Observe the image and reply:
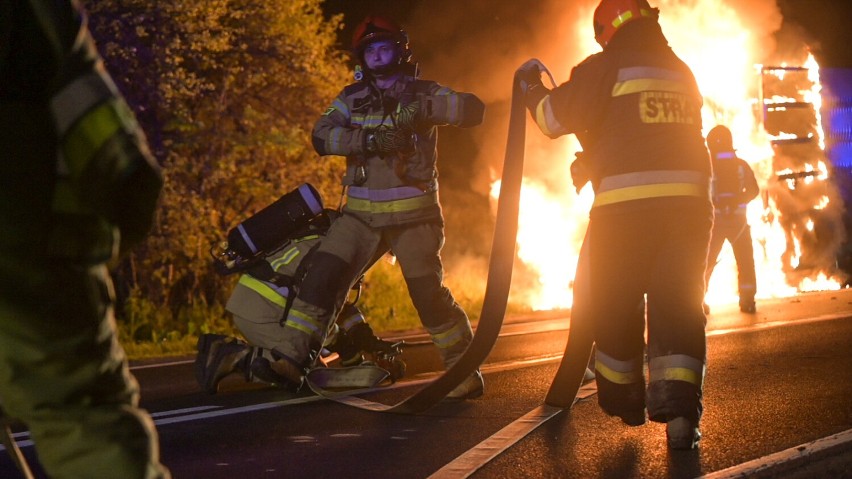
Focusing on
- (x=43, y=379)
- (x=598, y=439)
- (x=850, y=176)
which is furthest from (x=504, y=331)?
(x=850, y=176)

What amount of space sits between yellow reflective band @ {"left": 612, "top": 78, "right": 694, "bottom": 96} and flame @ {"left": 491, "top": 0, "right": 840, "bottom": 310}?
971 centimetres

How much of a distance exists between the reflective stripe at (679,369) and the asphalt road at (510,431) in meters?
0.31

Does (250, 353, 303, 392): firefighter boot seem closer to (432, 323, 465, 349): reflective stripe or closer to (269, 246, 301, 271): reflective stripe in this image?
(269, 246, 301, 271): reflective stripe

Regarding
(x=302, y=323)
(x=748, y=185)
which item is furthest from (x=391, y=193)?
(x=748, y=185)

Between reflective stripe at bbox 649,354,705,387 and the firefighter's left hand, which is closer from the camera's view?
reflective stripe at bbox 649,354,705,387

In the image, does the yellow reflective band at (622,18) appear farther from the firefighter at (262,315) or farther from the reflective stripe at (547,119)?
the firefighter at (262,315)

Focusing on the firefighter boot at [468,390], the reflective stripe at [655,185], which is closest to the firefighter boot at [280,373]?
the firefighter boot at [468,390]

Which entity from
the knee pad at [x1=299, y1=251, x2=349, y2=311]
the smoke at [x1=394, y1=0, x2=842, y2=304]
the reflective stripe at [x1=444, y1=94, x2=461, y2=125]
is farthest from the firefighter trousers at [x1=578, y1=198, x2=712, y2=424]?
the smoke at [x1=394, y1=0, x2=842, y2=304]

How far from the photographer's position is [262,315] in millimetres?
6801

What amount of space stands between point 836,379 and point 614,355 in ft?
8.03

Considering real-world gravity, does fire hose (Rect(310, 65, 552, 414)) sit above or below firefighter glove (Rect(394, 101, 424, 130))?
below

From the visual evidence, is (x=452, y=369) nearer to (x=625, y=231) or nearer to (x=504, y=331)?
(x=625, y=231)

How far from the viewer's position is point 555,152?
723 inches

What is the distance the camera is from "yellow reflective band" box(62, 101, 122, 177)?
2.49 m
